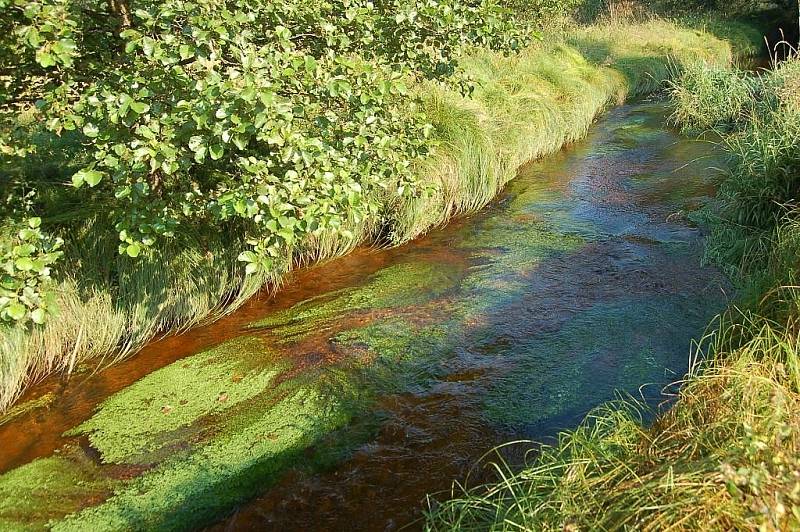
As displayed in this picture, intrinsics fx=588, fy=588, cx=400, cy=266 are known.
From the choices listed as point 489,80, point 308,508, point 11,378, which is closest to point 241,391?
point 308,508

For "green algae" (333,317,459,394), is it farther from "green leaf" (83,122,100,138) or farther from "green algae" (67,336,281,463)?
"green leaf" (83,122,100,138)

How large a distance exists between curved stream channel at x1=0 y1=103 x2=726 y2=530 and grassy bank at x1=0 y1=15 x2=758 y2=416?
22 cm

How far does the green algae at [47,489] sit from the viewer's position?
10.4 ft

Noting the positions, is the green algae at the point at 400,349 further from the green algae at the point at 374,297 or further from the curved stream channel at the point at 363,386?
the green algae at the point at 374,297

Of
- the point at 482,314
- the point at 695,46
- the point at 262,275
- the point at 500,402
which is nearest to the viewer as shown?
the point at 500,402

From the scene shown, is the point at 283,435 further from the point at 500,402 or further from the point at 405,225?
the point at 405,225

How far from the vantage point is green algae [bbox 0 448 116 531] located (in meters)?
3.16

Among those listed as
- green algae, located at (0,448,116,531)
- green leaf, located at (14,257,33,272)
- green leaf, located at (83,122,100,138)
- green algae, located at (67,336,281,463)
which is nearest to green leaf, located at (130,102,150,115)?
green leaf, located at (83,122,100,138)

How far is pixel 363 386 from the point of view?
4113 mm

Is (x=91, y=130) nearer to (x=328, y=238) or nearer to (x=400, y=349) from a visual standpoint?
(x=400, y=349)

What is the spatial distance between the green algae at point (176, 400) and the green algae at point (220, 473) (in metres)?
0.22

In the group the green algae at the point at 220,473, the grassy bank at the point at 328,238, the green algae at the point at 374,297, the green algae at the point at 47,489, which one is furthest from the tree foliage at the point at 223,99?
the green algae at the point at 374,297

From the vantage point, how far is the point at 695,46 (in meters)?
16.8

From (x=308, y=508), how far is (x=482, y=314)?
2.33m
